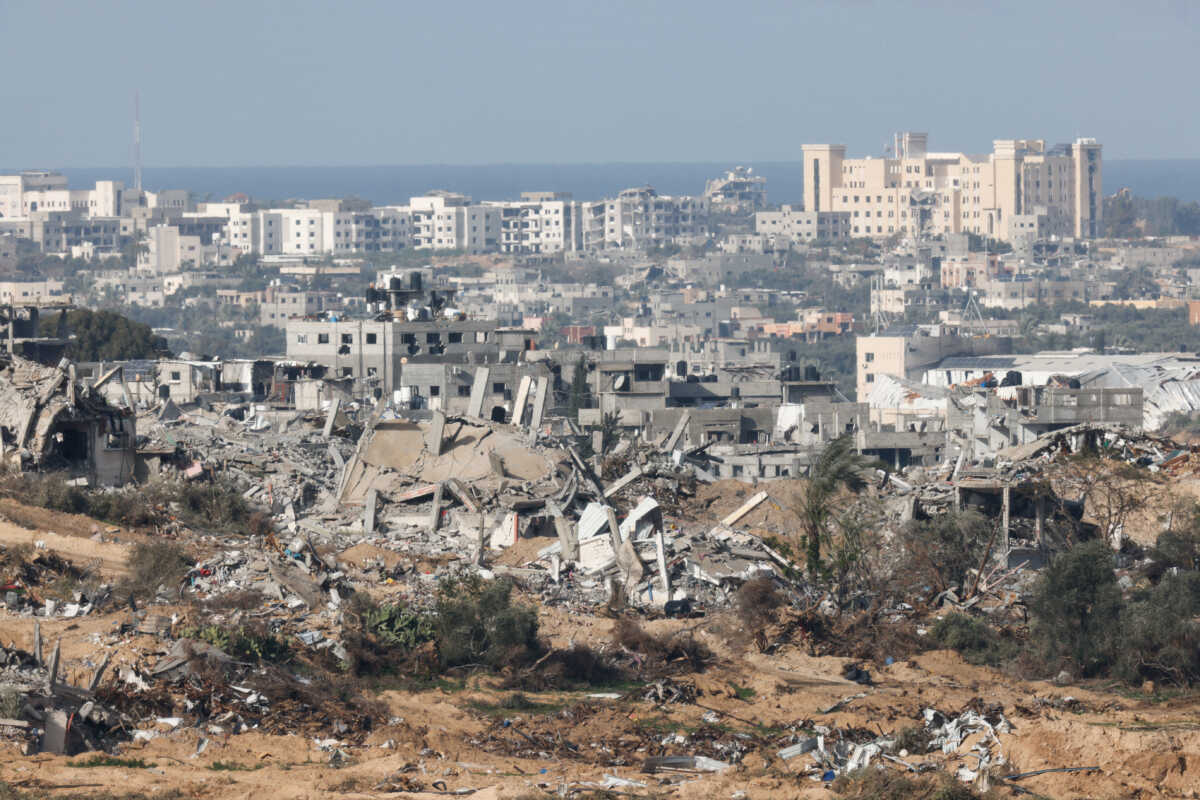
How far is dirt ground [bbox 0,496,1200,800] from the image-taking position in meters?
19.9

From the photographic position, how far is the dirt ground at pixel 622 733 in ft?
65.4

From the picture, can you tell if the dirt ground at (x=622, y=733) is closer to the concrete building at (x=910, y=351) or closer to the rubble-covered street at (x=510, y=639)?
the rubble-covered street at (x=510, y=639)

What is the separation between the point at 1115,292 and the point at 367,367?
123 meters

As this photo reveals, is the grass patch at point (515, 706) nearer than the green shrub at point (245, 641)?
No

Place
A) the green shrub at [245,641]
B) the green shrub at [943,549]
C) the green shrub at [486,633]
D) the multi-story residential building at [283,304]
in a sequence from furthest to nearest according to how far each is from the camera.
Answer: the multi-story residential building at [283,304] → the green shrub at [943,549] → the green shrub at [486,633] → the green shrub at [245,641]

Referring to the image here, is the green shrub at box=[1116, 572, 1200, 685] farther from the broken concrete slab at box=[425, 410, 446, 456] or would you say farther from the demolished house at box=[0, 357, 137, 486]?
the demolished house at box=[0, 357, 137, 486]

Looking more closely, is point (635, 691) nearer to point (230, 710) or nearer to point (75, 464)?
point (230, 710)

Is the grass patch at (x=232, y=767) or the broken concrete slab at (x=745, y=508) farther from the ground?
the broken concrete slab at (x=745, y=508)

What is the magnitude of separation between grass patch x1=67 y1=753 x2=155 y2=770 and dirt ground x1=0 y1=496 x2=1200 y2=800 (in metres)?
0.05

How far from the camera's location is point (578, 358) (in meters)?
68.4

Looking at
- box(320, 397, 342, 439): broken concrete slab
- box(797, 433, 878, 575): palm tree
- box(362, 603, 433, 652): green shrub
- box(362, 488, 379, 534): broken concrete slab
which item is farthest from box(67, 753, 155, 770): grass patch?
box(320, 397, 342, 439): broken concrete slab

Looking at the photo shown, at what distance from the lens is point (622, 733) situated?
22.3 metres

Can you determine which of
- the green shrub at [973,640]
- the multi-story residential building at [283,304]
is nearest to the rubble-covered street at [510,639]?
the green shrub at [973,640]

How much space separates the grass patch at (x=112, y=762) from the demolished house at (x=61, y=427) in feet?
42.3
